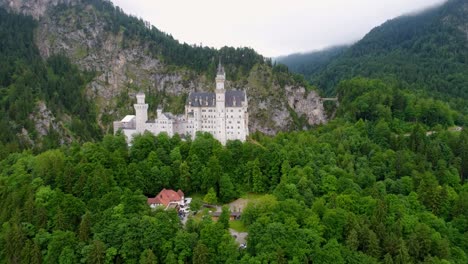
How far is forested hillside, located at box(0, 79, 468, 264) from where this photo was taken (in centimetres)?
5259

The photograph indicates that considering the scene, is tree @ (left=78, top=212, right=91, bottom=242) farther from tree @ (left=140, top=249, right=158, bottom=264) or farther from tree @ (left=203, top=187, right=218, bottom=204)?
tree @ (left=203, top=187, right=218, bottom=204)

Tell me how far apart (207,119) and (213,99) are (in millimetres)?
4049

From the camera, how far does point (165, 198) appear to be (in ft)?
210

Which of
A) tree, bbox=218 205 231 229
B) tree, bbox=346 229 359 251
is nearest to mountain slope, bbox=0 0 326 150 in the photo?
tree, bbox=218 205 231 229

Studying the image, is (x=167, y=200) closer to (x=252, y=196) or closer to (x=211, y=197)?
(x=211, y=197)

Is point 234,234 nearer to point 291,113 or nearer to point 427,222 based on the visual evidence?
point 427,222

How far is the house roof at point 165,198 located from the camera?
6353cm

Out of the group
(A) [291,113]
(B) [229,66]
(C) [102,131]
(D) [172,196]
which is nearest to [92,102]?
(C) [102,131]

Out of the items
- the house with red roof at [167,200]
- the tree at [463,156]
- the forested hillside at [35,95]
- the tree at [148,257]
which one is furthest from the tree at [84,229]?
the tree at [463,156]

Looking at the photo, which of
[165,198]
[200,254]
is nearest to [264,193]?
[165,198]

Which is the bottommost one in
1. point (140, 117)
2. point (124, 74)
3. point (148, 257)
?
point (148, 257)

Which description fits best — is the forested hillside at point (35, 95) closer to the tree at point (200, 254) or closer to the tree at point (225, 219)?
the tree at point (225, 219)

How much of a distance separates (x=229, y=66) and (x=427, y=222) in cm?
9255

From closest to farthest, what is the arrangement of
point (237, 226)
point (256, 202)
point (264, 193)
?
1. point (237, 226)
2. point (256, 202)
3. point (264, 193)
